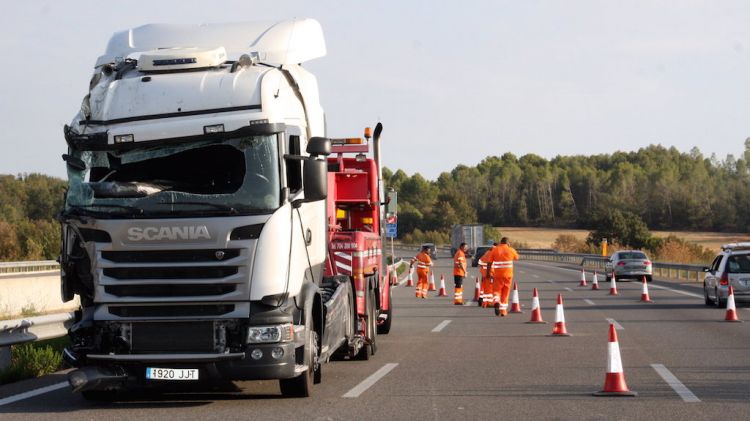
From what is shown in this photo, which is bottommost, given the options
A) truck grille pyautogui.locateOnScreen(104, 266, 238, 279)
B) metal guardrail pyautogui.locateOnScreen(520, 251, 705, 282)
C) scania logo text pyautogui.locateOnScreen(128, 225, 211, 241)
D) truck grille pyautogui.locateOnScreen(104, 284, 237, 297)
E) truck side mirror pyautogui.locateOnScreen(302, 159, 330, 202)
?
metal guardrail pyautogui.locateOnScreen(520, 251, 705, 282)

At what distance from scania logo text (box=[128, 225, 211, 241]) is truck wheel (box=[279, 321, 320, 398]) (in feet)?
5.00

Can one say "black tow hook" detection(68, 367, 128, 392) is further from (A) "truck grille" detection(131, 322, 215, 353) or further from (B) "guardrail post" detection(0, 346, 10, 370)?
(B) "guardrail post" detection(0, 346, 10, 370)

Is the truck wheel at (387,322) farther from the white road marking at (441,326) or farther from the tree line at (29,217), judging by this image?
the tree line at (29,217)

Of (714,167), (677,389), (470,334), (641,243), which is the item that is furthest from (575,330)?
(714,167)

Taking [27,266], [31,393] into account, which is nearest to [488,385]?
[31,393]

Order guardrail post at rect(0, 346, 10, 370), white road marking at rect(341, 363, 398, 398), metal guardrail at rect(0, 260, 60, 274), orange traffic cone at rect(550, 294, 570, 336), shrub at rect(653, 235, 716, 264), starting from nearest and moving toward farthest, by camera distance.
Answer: white road marking at rect(341, 363, 398, 398), guardrail post at rect(0, 346, 10, 370), orange traffic cone at rect(550, 294, 570, 336), metal guardrail at rect(0, 260, 60, 274), shrub at rect(653, 235, 716, 264)

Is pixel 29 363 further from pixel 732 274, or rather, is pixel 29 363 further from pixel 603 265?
pixel 603 265

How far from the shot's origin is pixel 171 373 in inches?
401

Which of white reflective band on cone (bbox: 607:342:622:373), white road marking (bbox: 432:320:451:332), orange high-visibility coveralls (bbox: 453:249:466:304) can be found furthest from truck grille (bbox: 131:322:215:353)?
orange high-visibility coveralls (bbox: 453:249:466:304)

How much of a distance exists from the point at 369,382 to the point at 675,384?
3379mm

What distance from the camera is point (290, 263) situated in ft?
34.0

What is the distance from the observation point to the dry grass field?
111938 millimetres

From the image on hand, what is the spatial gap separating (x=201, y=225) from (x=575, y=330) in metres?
11.8

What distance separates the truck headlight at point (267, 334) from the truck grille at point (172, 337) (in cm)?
36
